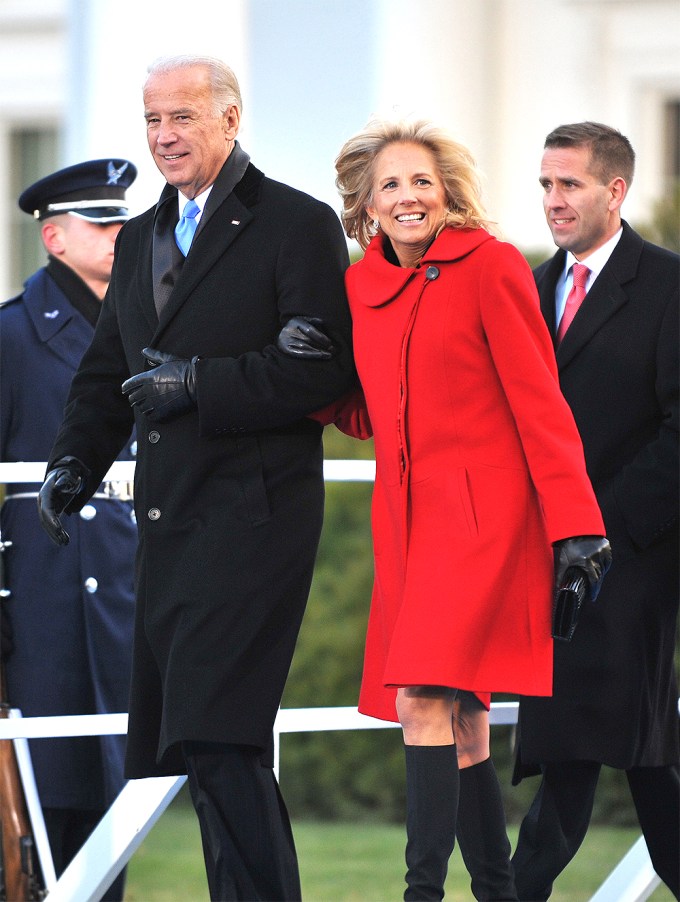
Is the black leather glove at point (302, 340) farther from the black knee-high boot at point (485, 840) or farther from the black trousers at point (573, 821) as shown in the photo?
the black trousers at point (573, 821)

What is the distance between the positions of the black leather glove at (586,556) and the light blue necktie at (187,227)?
39.1 inches

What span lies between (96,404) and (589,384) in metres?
1.09

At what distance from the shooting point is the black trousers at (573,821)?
412 cm

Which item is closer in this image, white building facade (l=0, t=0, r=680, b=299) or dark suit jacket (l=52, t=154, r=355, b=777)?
dark suit jacket (l=52, t=154, r=355, b=777)

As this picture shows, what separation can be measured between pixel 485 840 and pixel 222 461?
93 centimetres

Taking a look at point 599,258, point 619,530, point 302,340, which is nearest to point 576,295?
point 599,258

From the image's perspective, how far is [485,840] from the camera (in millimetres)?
3756

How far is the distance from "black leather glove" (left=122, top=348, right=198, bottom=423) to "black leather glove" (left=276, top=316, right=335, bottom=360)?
0.18 metres

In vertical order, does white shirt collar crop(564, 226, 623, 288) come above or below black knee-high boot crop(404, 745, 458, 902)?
above

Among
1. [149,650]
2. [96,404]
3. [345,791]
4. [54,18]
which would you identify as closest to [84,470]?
[96,404]

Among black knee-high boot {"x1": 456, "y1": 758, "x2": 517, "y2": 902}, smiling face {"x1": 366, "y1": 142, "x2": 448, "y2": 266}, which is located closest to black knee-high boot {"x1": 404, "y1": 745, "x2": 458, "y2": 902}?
black knee-high boot {"x1": 456, "y1": 758, "x2": 517, "y2": 902}

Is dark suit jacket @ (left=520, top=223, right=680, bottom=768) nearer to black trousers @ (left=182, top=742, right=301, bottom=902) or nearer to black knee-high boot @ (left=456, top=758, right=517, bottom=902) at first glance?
black knee-high boot @ (left=456, top=758, right=517, bottom=902)

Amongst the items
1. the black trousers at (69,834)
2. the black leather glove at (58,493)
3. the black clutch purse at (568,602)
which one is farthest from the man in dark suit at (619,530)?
the black trousers at (69,834)

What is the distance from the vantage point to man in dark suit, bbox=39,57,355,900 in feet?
11.9
